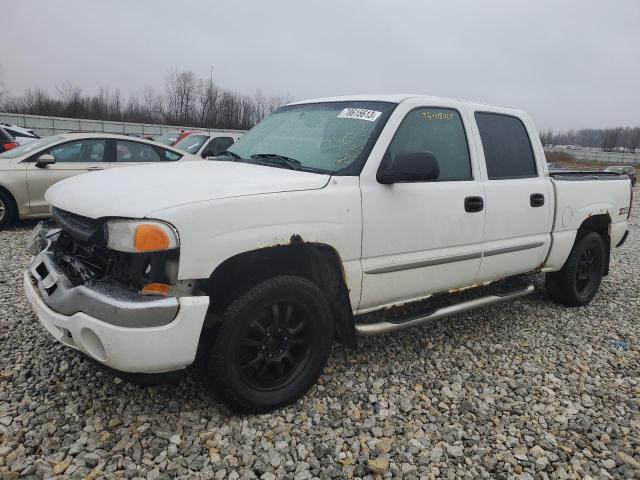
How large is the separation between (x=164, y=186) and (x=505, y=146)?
9.14 feet

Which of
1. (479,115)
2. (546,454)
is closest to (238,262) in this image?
(546,454)

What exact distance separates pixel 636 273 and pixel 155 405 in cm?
646

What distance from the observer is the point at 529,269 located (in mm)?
4223

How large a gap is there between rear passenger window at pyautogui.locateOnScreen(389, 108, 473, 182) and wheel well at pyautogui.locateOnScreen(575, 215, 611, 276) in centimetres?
189

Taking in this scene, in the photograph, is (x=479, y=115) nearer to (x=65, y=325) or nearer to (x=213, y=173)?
(x=213, y=173)

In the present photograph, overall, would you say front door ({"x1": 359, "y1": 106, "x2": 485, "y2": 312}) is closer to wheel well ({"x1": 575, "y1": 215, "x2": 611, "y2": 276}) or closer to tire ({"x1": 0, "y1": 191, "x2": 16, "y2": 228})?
wheel well ({"x1": 575, "y1": 215, "x2": 611, "y2": 276})

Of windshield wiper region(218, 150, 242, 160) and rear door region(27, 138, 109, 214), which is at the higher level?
windshield wiper region(218, 150, 242, 160)

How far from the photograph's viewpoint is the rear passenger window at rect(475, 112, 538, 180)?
379 centimetres

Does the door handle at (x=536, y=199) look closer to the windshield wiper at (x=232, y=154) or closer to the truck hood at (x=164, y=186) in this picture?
the truck hood at (x=164, y=186)

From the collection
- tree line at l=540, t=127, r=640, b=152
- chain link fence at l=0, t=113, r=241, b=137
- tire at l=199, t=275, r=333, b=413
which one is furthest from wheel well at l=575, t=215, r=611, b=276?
tree line at l=540, t=127, r=640, b=152

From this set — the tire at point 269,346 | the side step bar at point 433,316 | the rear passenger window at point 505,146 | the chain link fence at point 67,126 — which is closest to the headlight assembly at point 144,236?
the tire at point 269,346

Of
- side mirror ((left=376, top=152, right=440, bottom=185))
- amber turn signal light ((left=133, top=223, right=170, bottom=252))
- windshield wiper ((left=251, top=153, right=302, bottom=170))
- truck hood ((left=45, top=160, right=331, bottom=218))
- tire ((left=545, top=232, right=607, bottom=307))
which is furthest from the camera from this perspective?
tire ((left=545, top=232, right=607, bottom=307))

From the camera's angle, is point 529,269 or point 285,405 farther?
point 529,269

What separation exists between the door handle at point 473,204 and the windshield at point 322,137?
865mm
